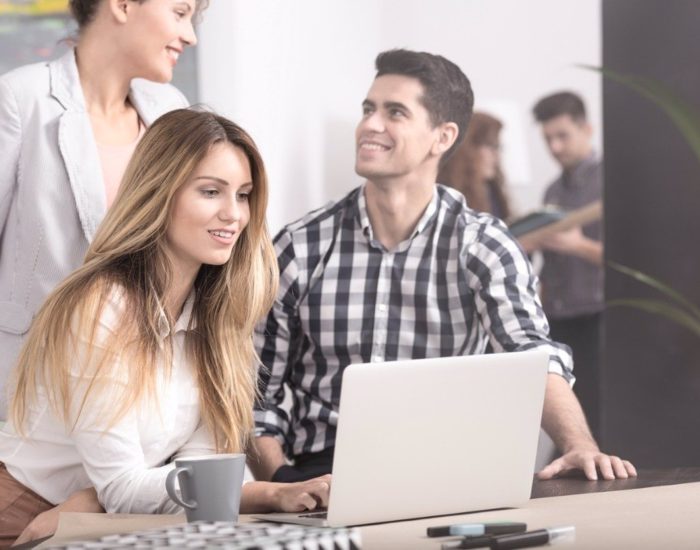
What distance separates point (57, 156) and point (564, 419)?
923mm

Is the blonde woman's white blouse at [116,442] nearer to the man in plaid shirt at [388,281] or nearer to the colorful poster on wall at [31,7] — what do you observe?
the man in plaid shirt at [388,281]

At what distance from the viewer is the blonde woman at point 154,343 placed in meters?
1.34

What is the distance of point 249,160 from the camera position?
1582 mm

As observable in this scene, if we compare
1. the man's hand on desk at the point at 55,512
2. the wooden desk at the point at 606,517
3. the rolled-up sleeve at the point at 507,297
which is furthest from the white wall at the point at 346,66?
the wooden desk at the point at 606,517

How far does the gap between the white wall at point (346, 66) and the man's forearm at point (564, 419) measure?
2.76 ft

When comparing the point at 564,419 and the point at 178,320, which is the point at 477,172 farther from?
the point at 178,320

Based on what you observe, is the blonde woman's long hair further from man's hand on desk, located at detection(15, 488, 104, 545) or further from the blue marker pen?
the blue marker pen

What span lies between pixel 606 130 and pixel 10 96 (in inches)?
75.6

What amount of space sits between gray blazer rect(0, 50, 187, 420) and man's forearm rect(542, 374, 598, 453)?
80cm

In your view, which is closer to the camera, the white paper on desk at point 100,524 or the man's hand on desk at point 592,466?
the white paper on desk at point 100,524

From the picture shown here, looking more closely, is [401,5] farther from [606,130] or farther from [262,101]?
[262,101]

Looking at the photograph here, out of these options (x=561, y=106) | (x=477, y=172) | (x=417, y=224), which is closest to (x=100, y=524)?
(x=417, y=224)

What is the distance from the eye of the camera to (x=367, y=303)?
1.96 m

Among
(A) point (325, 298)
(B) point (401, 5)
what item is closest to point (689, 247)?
(B) point (401, 5)
